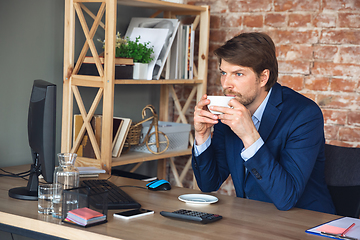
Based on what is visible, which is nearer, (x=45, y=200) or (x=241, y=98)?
(x=45, y=200)

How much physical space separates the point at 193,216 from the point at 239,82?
66 centimetres

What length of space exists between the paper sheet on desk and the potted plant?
133 cm

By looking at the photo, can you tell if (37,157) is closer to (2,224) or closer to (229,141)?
(2,224)

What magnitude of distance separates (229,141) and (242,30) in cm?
122

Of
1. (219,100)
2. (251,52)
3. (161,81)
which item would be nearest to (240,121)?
(219,100)

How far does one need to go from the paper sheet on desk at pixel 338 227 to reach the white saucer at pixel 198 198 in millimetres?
380

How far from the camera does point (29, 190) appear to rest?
151 cm

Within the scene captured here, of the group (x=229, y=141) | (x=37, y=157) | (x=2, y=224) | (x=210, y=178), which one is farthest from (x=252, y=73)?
(x=2, y=224)

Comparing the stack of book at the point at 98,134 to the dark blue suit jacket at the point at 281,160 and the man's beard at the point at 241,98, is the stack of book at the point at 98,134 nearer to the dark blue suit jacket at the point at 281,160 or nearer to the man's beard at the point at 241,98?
the dark blue suit jacket at the point at 281,160

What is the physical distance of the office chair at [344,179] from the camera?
1.71 metres

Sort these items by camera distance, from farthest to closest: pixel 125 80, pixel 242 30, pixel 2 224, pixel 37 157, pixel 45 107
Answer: pixel 242 30 < pixel 125 80 < pixel 37 157 < pixel 45 107 < pixel 2 224

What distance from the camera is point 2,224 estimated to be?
1293mm

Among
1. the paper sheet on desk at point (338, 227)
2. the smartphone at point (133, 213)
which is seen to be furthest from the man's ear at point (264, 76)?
the smartphone at point (133, 213)

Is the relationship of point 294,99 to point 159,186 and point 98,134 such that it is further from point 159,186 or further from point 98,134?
point 98,134
